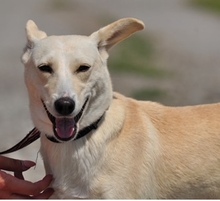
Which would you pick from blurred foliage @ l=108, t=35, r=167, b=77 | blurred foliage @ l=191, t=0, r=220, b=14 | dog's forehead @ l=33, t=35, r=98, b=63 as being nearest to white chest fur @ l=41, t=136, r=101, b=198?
dog's forehead @ l=33, t=35, r=98, b=63

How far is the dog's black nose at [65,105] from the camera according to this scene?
329 centimetres

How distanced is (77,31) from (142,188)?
5.00 metres

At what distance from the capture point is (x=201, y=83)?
7188mm

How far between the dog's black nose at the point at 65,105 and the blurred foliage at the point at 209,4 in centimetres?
649

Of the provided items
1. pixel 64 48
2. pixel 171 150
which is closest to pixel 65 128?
pixel 64 48

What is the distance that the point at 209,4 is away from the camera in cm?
980

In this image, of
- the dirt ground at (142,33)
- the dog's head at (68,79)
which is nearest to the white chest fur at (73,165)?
the dog's head at (68,79)

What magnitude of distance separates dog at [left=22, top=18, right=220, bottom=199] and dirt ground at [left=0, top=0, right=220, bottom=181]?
1.77 m

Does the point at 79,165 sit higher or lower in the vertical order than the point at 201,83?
higher

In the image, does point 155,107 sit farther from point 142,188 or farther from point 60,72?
point 60,72

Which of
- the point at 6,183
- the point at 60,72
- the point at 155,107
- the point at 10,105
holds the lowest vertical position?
the point at 10,105

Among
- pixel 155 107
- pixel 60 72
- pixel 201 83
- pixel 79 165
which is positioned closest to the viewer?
pixel 60 72

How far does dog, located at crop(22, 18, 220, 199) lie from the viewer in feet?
11.3

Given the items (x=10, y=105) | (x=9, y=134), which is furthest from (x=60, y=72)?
(x=10, y=105)
